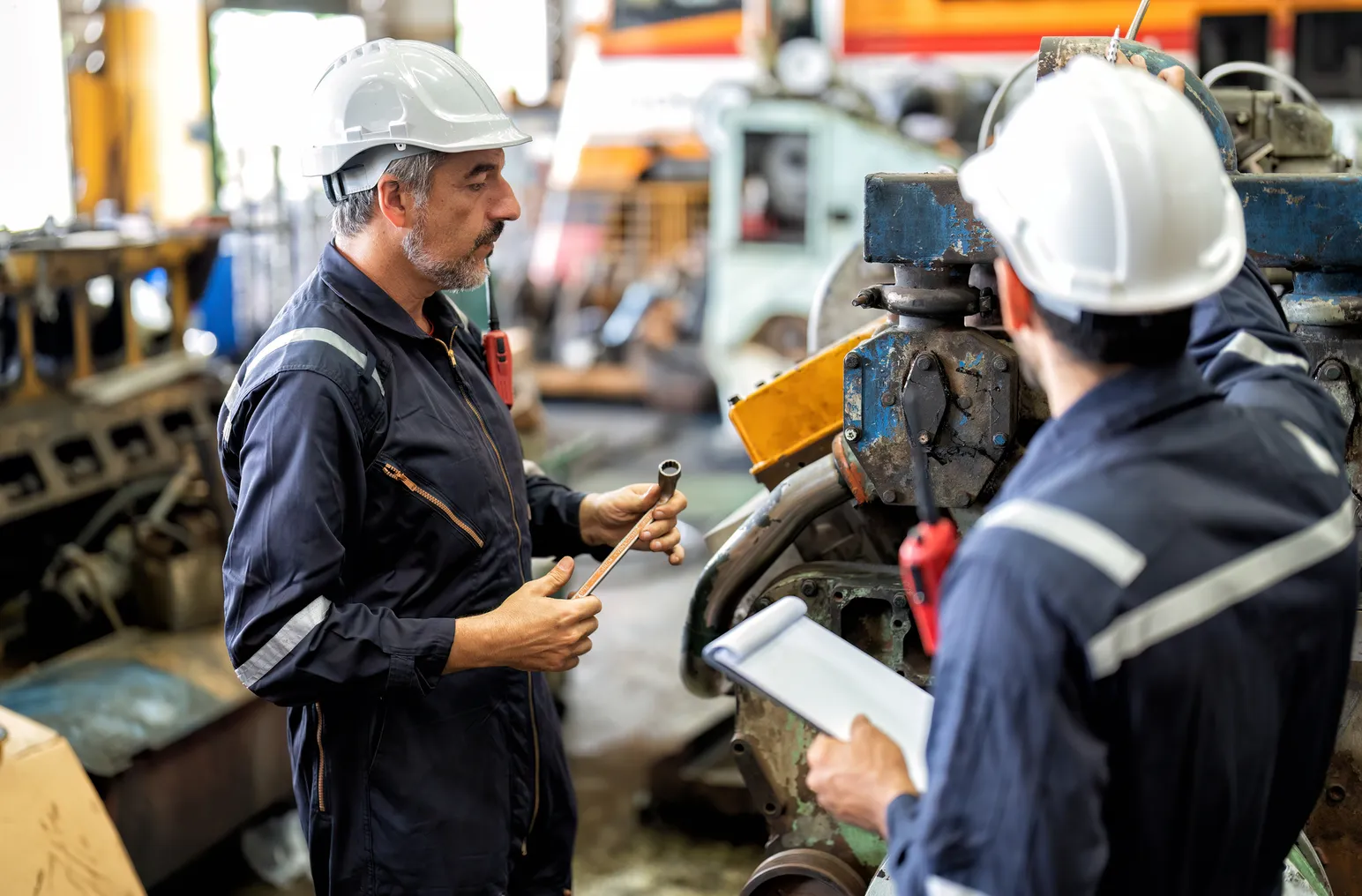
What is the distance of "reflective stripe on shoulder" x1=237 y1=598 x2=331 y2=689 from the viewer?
179 centimetres

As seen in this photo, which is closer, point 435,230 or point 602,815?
point 435,230

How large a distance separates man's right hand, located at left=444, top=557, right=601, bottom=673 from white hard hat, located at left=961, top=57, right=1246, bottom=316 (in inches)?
33.3

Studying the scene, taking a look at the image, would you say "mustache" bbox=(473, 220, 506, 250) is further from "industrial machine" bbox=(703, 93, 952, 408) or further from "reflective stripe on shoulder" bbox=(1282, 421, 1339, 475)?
"industrial machine" bbox=(703, 93, 952, 408)

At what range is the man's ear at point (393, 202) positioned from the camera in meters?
2.01

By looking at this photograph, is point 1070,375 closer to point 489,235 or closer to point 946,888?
point 946,888

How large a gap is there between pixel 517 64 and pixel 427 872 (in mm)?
10922

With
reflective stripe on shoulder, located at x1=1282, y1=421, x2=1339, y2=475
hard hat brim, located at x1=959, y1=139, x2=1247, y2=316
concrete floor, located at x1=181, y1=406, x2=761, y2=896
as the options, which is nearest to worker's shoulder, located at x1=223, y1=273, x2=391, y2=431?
hard hat brim, located at x1=959, y1=139, x2=1247, y2=316

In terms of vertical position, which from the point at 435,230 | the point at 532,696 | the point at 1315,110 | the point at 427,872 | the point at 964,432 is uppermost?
the point at 1315,110

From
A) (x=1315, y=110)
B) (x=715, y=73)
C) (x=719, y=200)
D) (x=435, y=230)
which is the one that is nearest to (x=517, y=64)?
(x=715, y=73)

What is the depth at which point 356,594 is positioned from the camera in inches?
76.9

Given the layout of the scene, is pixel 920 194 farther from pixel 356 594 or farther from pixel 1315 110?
pixel 1315 110

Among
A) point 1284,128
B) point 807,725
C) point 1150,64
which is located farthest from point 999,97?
point 807,725

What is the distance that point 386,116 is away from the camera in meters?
1.99

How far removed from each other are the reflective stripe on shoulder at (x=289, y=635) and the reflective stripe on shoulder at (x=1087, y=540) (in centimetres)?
99
